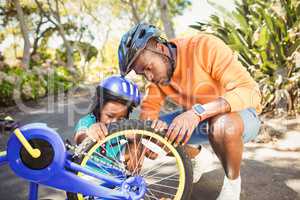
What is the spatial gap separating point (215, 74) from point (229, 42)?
4.02 m

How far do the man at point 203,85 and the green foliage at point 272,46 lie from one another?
3.02 meters

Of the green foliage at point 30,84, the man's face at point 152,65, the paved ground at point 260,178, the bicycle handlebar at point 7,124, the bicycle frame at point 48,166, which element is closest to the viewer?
the bicycle frame at point 48,166

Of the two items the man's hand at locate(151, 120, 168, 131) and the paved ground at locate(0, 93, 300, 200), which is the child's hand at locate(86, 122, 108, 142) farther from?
the paved ground at locate(0, 93, 300, 200)

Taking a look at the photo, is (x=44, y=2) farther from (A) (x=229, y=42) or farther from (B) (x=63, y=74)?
(A) (x=229, y=42)

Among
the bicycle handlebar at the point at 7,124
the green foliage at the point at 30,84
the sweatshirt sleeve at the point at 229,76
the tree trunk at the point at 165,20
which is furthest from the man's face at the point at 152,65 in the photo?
the green foliage at the point at 30,84

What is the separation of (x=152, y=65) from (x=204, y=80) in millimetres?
401

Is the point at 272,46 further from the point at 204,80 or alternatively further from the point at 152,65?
the point at 152,65

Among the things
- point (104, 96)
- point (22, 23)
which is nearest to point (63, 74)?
point (22, 23)

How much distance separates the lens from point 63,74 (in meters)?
17.8

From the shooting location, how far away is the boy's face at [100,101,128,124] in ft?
9.48

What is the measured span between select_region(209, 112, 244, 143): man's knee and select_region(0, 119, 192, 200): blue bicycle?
242 millimetres

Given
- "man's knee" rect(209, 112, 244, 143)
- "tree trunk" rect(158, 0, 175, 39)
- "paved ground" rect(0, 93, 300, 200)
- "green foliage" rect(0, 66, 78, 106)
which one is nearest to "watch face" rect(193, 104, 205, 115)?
"man's knee" rect(209, 112, 244, 143)

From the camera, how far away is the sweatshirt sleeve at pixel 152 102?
113 inches

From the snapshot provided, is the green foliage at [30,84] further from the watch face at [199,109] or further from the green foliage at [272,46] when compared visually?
the watch face at [199,109]
